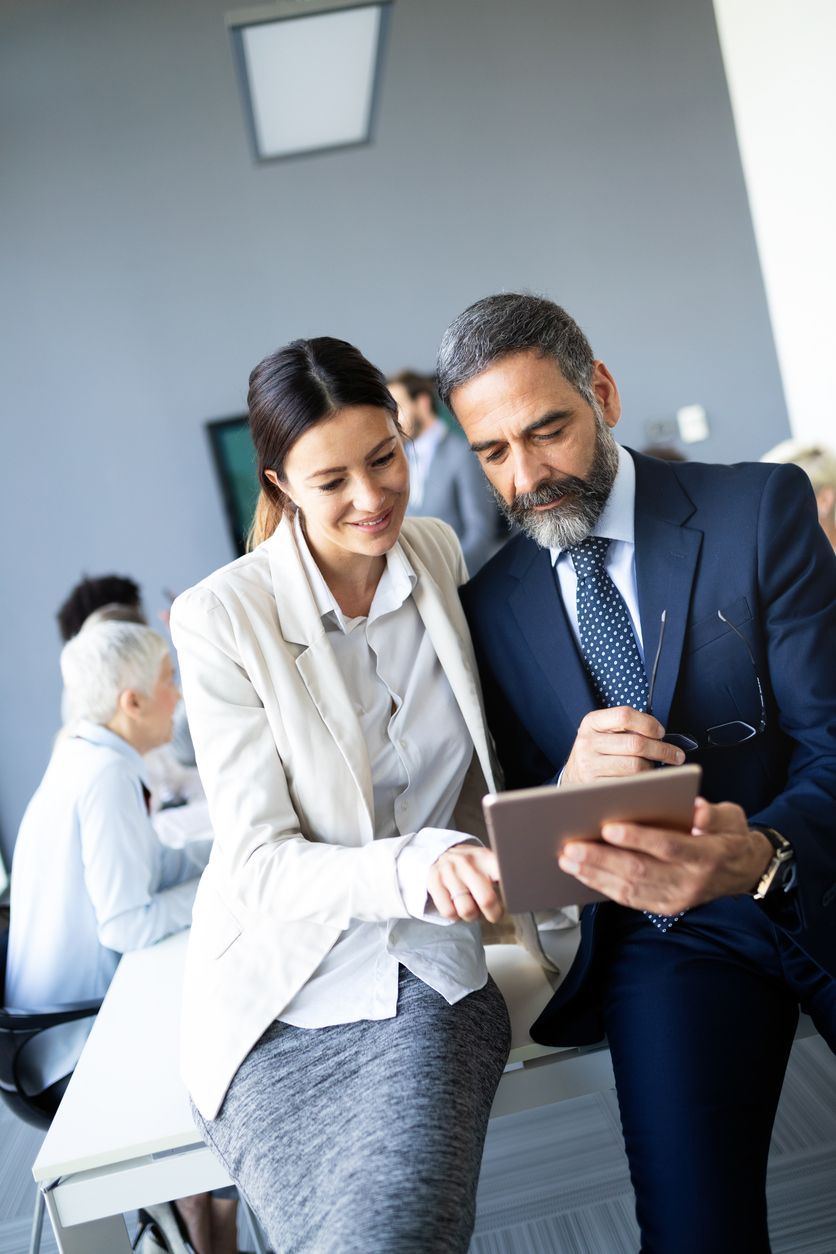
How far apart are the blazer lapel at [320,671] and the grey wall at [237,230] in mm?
4544

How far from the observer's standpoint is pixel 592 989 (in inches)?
74.1

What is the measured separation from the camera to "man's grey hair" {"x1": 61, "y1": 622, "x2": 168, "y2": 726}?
2834 millimetres

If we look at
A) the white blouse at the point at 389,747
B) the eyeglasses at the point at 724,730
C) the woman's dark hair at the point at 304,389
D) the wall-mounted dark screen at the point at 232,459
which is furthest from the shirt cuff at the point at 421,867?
the wall-mounted dark screen at the point at 232,459

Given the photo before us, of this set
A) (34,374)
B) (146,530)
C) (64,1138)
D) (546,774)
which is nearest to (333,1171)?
(64,1138)

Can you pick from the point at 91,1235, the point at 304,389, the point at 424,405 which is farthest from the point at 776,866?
the point at 424,405

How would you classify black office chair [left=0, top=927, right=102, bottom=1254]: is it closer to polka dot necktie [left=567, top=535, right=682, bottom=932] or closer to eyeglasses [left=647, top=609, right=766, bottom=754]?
polka dot necktie [left=567, top=535, right=682, bottom=932]

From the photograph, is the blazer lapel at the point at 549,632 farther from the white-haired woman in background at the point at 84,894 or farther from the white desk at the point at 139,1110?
the white-haired woman in background at the point at 84,894

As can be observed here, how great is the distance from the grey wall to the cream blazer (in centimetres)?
459

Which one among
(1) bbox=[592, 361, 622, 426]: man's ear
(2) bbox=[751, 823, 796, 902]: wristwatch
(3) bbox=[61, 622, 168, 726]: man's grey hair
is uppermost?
(1) bbox=[592, 361, 622, 426]: man's ear

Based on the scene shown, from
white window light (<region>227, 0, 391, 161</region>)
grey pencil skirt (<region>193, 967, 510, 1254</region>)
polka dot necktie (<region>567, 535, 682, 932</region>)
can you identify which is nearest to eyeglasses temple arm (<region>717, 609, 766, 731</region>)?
polka dot necktie (<region>567, 535, 682, 932</region>)

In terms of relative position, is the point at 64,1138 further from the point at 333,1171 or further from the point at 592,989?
the point at 592,989

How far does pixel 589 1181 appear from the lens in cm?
256

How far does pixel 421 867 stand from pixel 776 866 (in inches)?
20.4

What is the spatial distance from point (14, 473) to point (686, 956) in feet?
17.6
